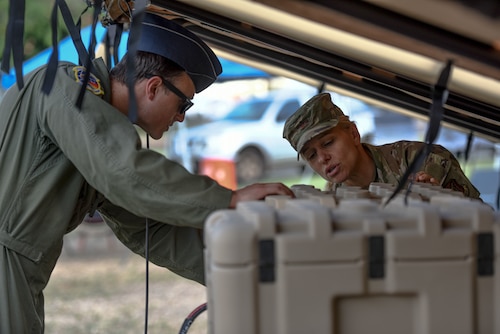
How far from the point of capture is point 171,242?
2945mm

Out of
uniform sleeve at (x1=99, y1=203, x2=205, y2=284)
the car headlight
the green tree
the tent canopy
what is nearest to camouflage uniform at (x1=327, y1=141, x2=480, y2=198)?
uniform sleeve at (x1=99, y1=203, x2=205, y2=284)

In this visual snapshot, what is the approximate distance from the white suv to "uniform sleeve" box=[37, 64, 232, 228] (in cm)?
1134

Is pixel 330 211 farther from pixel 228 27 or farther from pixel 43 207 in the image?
pixel 228 27

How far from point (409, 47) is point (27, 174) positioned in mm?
1157

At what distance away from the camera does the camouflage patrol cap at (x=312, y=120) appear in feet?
12.0

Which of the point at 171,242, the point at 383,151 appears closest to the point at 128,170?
the point at 171,242

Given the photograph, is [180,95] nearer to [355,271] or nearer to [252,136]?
[355,271]

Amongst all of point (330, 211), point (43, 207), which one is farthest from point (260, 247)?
point (43, 207)

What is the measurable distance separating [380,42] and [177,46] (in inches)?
33.6

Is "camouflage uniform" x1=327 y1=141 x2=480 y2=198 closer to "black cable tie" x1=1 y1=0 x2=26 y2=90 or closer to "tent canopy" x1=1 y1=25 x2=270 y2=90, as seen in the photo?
"tent canopy" x1=1 y1=25 x2=270 y2=90

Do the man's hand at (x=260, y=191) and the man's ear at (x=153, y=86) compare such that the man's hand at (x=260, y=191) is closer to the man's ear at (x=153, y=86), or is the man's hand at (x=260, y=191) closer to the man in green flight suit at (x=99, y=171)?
the man in green flight suit at (x=99, y=171)

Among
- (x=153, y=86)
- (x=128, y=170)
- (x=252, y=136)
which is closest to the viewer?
(x=128, y=170)

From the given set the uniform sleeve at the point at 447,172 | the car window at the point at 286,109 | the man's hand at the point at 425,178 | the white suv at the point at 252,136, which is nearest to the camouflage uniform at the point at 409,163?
the uniform sleeve at the point at 447,172

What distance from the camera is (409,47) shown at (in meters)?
1.98
